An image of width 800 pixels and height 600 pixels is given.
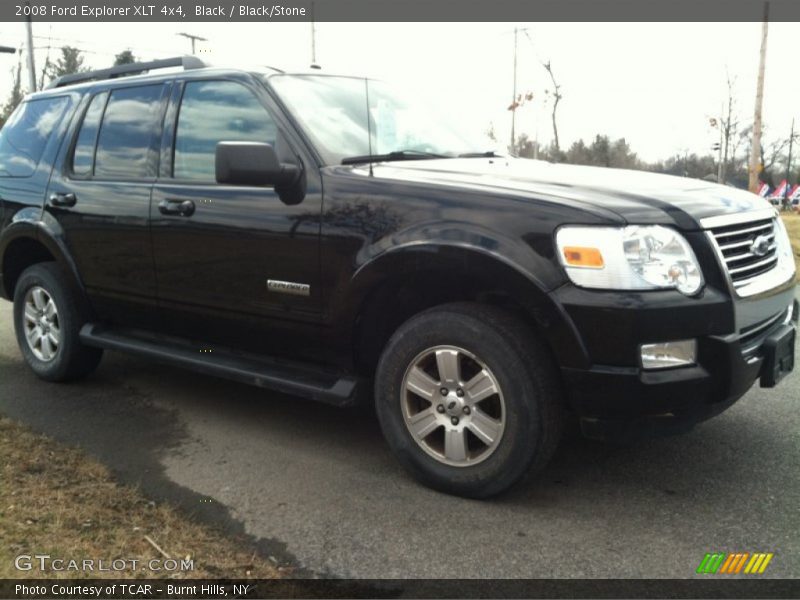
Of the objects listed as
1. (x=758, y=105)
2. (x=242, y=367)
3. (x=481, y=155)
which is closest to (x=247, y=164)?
(x=242, y=367)

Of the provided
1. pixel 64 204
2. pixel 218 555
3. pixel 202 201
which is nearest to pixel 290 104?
pixel 202 201

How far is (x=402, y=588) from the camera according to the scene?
2668mm

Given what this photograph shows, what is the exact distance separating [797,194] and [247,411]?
46.1m

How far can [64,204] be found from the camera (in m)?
4.82

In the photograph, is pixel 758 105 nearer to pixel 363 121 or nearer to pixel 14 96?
pixel 363 121

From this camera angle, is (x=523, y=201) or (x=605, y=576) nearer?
(x=605, y=576)

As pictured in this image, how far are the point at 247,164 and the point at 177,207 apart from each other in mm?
855

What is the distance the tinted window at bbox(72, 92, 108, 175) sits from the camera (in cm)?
483

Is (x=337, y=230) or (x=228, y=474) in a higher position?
(x=337, y=230)

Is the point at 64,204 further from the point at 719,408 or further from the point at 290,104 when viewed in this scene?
the point at 719,408

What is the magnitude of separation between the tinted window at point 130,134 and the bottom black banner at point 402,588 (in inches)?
98.1

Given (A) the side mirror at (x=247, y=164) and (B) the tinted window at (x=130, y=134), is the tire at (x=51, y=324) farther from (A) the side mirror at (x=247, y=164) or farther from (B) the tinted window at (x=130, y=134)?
(A) the side mirror at (x=247, y=164)

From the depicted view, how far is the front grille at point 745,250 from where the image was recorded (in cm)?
313

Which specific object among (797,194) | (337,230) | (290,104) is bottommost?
(797,194)
